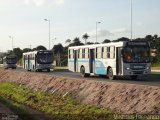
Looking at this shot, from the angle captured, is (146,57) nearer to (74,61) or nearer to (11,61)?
(74,61)

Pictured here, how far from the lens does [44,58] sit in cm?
5506

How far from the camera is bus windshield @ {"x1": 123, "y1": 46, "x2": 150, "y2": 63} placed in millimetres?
29375

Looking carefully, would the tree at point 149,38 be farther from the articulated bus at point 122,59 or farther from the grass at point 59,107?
the grass at point 59,107

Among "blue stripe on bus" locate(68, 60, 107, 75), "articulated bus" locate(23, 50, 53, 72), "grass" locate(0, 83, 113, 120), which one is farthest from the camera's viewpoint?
"articulated bus" locate(23, 50, 53, 72)

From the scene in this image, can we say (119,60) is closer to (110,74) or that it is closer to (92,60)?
(110,74)

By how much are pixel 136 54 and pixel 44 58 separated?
87.9 ft

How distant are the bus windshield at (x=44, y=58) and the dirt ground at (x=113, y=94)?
663 inches

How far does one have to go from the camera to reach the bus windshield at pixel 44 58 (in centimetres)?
5469

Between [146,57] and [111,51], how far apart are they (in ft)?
8.74

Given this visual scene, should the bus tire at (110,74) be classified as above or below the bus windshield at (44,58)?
below

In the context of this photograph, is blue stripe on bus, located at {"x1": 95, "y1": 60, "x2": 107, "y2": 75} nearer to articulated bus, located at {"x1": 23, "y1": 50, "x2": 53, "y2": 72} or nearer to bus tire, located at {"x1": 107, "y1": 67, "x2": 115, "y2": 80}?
bus tire, located at {"x1": 107, "y1": 67, "x2": 115, "y2": 80}

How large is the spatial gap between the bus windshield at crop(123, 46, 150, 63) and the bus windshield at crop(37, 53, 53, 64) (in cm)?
2656

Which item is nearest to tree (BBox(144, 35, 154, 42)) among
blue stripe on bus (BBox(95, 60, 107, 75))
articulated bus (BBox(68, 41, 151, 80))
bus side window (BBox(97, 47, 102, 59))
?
bus side window (BBox(97, 47, 102, 59))

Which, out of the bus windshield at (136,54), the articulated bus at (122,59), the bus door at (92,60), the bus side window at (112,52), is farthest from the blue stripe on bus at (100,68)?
the bus windshield at (136,54)
